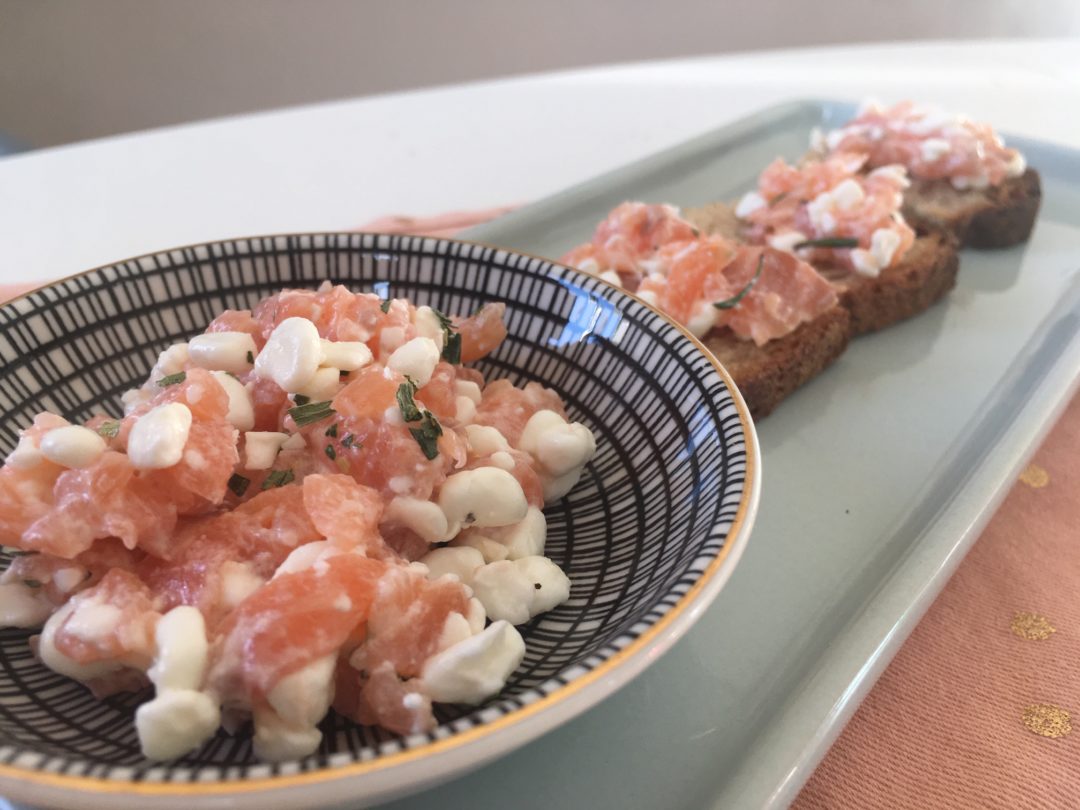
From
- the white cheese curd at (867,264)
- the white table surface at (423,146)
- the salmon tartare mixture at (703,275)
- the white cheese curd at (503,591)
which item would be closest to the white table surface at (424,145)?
the white table surface at (423,146)

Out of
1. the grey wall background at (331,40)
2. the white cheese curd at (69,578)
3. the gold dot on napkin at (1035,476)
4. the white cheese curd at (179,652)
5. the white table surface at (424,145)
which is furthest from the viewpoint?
the grey wall background at (331,40)

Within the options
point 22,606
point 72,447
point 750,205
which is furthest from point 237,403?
point 750,205

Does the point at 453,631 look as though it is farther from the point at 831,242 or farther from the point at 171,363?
the point at 831,242

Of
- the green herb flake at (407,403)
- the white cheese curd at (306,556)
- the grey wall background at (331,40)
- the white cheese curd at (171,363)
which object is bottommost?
the grey wall background at (331,40)

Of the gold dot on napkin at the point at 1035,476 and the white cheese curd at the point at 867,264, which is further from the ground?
the white cheese curd at the point at 867,264

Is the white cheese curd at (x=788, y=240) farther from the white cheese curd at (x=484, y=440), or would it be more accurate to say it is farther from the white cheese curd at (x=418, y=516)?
the white cheese curd at (x=418, y=516)

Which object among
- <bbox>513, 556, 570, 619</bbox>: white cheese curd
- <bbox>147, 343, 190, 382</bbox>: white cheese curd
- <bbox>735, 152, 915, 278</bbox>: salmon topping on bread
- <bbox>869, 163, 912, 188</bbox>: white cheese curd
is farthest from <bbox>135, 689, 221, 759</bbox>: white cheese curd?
<bbox>869, 163, 912, 188</bbox>: white cheese curd

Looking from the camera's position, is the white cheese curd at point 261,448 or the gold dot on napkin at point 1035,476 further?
the gold dot on napkin at point 1035,476
